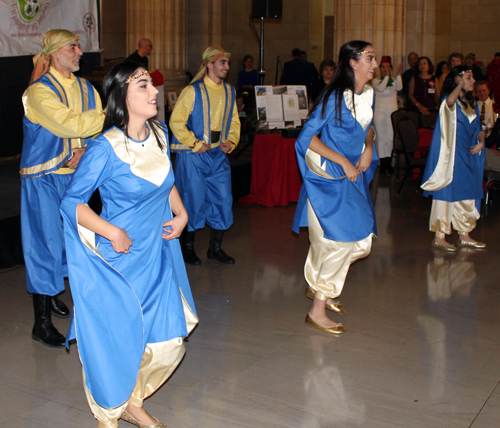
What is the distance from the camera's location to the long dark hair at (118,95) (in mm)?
2260

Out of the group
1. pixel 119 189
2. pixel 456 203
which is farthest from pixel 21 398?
pixel 456 203

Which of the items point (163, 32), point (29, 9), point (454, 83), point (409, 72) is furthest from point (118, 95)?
point (163, 32)

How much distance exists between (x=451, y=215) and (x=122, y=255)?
12.3 feet

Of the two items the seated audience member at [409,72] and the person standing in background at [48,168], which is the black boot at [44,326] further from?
the seated audience member at [409,72]

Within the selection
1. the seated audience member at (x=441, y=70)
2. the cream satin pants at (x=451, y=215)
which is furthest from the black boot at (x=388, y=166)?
the cream satin pants at (x=451, y=215)

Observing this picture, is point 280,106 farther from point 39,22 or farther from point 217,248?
point 39,22

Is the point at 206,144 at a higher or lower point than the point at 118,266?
higher

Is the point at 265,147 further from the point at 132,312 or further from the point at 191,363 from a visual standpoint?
the point at 132,312

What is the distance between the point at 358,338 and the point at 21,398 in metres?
1.86

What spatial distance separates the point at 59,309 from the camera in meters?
3.86

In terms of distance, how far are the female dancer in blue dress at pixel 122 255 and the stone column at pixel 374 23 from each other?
8025 mm

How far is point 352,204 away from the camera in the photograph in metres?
3.42

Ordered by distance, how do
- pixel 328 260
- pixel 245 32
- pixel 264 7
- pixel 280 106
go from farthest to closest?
1. pixel 245 32
2. pixel 264 7
3. pixel 280 106
4. pixel 328 260

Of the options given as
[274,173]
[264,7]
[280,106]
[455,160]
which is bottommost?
[274,173]
